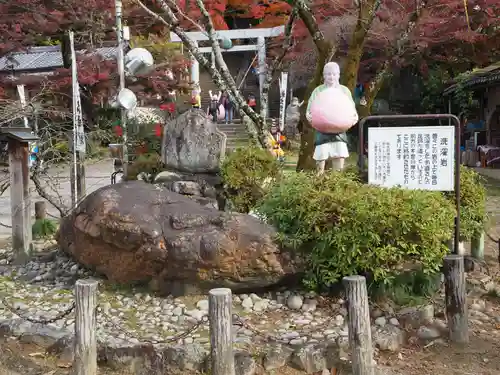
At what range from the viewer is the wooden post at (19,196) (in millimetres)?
6867

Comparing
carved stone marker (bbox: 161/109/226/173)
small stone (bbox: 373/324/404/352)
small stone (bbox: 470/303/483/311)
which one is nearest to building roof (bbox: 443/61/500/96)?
carved stone marker (bbox: 161/109/226/173)

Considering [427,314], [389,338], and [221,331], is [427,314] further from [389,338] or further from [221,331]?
[221,331]

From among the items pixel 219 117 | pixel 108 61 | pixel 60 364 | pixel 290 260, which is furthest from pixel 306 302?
pixel 219 117

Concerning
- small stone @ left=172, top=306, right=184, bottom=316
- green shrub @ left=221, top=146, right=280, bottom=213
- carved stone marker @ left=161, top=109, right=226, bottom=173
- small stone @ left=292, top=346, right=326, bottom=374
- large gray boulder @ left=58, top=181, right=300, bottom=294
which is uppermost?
carved stone marker @ left=161, top=109, right=226, bottom=173

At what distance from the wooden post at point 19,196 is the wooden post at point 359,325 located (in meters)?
4.59

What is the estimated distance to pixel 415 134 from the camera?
19.0 ft

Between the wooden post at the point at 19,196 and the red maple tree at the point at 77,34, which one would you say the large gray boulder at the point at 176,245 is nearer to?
the wooden post at the point at 19,196

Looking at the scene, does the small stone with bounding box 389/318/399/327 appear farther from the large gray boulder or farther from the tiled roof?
the tiled roof

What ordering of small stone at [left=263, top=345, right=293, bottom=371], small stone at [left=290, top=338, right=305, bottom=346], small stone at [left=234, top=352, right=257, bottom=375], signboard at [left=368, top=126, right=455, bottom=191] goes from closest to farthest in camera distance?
small stone at [left=234, top=352, right=257, bottom=375], small stone at [left=263, top=345, right=293, bottom=371], small stone at [left=290, top=338, right=305, bottom=346], signboard at [left=368, top=126, right=455, bottom=191]

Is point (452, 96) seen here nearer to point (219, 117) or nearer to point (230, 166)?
point (219, 117)

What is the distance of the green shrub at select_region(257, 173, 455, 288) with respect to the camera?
16.3ft

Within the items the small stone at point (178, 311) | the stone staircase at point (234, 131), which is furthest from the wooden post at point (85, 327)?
the stone staircase at point (234, 131)

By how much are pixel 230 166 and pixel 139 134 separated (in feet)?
19.3

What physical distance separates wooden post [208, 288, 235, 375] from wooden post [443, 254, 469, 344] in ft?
6.16
